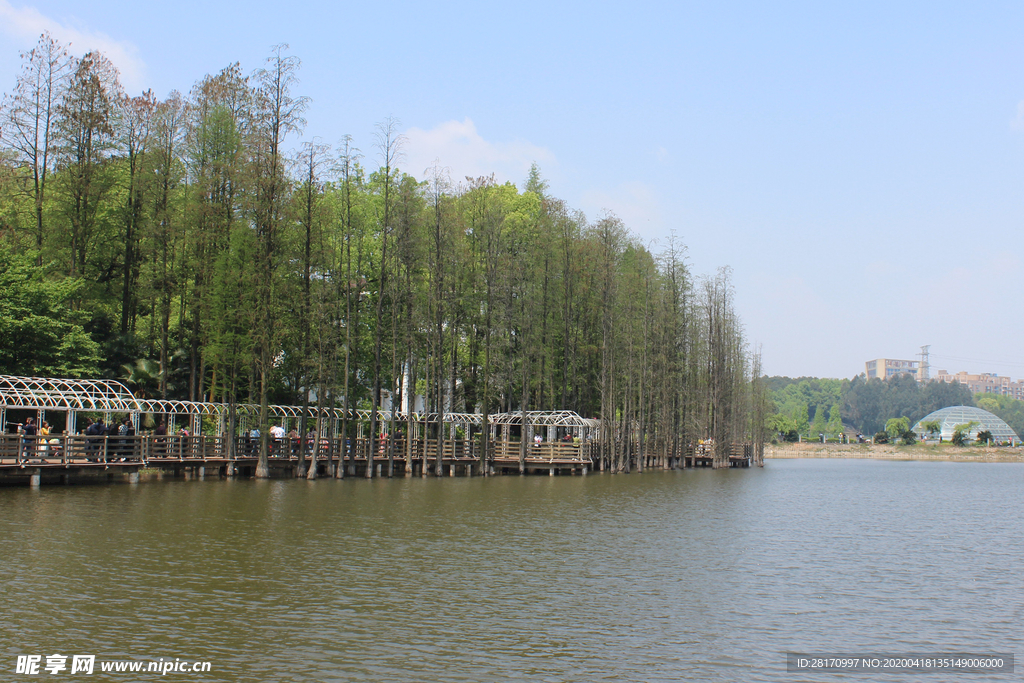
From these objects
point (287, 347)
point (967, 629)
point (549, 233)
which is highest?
point (549, 233)

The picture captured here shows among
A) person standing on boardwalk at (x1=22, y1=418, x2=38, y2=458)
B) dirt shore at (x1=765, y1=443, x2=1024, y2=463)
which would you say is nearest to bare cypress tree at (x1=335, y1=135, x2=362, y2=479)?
person standing on boardwalk at (x1=22, y1=418, x2=38, y2=458)

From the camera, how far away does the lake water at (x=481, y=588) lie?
1105cm

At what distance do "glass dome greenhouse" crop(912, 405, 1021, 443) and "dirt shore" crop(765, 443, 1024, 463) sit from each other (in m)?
39.2

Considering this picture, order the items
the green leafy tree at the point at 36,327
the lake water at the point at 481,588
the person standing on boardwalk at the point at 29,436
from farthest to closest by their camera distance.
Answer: the green leafy tree at the point at 36,327 < the person standing on boardwalk at the point at 29,436 < the lake water at the point at 481,588

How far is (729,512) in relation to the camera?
29.4 m

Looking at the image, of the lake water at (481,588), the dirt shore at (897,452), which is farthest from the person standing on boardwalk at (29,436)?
the dirt shore at (897,452)

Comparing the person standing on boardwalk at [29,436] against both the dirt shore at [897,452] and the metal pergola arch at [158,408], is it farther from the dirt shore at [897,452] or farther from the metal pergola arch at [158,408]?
the dirt shore at [897,452]

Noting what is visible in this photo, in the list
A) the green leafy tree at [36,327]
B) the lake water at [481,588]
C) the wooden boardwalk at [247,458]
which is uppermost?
the green leafy tree at [36,327]

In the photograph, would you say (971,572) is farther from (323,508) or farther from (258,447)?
(258,447)

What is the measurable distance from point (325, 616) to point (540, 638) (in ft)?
10.8

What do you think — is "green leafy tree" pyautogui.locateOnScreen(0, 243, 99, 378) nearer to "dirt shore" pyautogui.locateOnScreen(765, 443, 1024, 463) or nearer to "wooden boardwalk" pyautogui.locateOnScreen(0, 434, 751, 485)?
"wooden boardwalk" pyautogui.locateOnScreen(0, 434, 751, 485)

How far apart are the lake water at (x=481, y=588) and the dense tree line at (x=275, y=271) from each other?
11577 mm

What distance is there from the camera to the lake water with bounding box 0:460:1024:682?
1105 centimetres

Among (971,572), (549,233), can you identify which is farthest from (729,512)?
(549,233)
